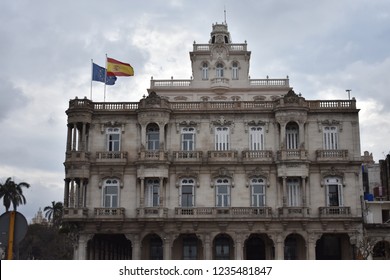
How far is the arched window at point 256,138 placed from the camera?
156 feet

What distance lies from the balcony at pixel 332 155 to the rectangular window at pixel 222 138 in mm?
7984

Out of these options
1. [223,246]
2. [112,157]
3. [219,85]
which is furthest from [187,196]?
[219,85]

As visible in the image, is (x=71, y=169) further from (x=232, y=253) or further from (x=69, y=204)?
(x=232, y=253)

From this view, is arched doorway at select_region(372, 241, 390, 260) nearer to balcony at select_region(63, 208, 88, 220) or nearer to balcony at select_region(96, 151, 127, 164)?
balcony at select_region(96, 151, 127, 164)

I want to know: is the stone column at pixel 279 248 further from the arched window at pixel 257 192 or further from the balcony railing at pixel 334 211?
the balcony railing at pixel 334 211

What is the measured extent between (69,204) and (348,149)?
81.2 feet

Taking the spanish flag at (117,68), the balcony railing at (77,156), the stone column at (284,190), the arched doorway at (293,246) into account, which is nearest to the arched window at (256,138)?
the stone column at (284,190)

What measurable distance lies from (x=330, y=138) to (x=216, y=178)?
35.2ft

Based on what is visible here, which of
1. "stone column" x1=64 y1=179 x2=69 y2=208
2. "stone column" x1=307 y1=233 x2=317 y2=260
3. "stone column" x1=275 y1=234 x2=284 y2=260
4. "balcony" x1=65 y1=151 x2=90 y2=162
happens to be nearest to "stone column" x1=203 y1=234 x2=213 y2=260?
"stone column" x1=275 y1=234 x2=284 y2=260

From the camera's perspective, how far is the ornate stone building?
45438 mm

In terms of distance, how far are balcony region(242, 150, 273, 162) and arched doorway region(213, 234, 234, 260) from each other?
23.5 feet

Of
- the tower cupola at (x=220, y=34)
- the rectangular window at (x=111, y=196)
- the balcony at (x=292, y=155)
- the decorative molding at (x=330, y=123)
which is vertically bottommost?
the rectangular window at (x=111, y=196)

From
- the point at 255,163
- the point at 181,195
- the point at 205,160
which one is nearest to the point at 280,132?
the point at 255,163
